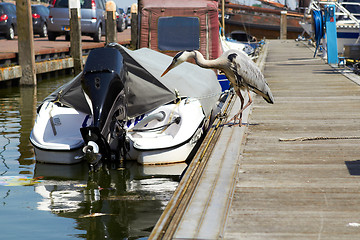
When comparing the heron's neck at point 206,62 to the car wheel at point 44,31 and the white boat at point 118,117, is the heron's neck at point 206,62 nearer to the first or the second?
the white boat at point 118,117

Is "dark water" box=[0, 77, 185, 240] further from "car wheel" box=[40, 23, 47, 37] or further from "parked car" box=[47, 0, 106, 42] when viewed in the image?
"car wheel" box=[40, 23, 47, 37]

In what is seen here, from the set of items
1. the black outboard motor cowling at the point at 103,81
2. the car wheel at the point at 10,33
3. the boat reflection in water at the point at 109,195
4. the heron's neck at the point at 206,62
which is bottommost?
the boat reflection in water at the point at 109,195

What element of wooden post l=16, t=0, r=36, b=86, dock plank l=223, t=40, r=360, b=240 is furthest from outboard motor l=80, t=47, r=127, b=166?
wooden post l=16, t=0, r=36, b=86

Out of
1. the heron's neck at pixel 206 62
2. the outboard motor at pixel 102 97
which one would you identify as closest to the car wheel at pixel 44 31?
the outboard motor at pixel 102 97

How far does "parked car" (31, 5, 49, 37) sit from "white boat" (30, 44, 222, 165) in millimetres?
19653

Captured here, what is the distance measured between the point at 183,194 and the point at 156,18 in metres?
9.17

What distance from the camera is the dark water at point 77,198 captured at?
6336mm

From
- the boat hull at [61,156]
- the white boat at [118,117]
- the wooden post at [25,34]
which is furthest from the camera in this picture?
the wooden post at [25,34]

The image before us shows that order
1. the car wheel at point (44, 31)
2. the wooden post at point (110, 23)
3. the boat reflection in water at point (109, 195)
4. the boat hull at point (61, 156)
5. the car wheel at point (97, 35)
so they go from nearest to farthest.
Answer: the boat reflection in water at point (109, 195) → the boat hull at point (61, 156) → the wooden post at point (110, 23) → the car wheel at point (97, 35) → the car wheel at point (44, 31)

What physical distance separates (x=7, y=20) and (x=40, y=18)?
3278 millimetres

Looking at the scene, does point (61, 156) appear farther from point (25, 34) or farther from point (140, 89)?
point (25, 34)

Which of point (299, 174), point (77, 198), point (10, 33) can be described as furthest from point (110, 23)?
point (299, 174)

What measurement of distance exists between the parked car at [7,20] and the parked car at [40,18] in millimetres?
1593

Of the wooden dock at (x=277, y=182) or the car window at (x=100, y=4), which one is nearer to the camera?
the wooden dock at (x=277, y=182)
